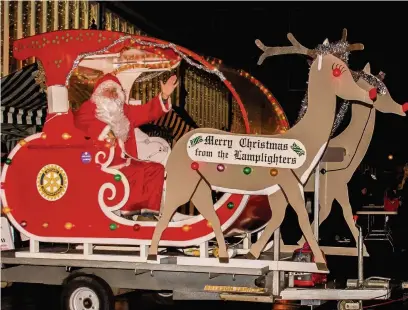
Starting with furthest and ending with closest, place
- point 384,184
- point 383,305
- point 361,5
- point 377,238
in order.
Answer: point 384,184, point 361,5, point 377,238, point 383,305

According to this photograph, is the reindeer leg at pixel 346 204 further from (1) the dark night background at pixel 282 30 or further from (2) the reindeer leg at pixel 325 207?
(1) the dark night background at pixel 282 30

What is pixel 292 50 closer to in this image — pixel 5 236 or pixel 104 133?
pixel 104 133

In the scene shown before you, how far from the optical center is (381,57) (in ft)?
60.1

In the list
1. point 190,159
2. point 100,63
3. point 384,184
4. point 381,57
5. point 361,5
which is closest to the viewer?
point 190,159

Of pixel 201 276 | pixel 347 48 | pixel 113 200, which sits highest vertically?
pixel 347 48

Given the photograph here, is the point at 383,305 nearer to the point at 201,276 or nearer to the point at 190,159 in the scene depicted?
the point at 201,276

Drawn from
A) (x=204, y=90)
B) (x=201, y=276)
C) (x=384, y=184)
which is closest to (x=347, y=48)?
(x=201, y=276)

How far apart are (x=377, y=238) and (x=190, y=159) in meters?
9.36

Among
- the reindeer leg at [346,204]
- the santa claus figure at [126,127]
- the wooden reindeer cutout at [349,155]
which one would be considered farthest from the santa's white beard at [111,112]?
the reindeer leg at [346,204]

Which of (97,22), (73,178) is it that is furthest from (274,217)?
(97,22)

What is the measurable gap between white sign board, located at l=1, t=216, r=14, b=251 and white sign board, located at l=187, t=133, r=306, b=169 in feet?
7.37

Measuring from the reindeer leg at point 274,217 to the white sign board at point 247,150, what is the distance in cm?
33

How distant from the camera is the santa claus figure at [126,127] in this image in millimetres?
6762

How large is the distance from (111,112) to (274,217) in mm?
1972
